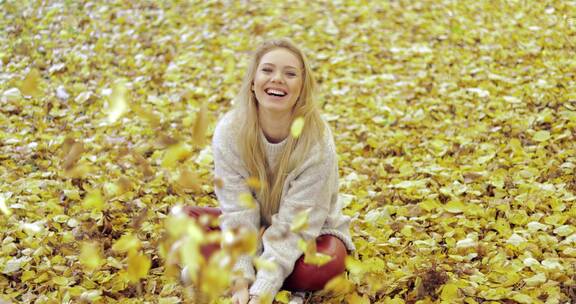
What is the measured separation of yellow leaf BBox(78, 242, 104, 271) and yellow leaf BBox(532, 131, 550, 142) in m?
2.14

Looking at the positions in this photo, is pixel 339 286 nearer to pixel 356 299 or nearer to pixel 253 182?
pixel 356 299

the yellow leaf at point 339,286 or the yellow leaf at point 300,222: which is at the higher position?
the yellow leaf at point 300,222

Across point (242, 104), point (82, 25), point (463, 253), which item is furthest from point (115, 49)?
point (463, 253)

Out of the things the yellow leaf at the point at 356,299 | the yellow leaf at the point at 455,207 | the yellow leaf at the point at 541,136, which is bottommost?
the yellow leaf at the point at 455,207

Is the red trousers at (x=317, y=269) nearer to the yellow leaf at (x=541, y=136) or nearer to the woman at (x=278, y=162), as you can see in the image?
the woman at (x=278, y=162)

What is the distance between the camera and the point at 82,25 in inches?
177

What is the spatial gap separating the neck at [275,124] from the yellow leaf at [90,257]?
2.36ft

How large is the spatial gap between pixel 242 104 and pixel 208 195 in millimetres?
789

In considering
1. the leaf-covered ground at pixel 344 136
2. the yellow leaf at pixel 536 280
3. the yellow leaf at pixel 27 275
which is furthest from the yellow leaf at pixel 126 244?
the yellow leaf at pixel 536 280

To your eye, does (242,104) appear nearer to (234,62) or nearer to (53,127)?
(53,127)

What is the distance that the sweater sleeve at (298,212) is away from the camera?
5.94 ft

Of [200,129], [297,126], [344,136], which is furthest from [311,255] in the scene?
[344,136]

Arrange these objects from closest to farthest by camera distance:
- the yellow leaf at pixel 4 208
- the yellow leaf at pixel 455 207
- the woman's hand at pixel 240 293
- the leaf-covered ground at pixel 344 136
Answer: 1. the woman's hand at pixel 240 293
2. the leaf-covered ground at pixel 344 136
3. the yellow leaf at pixel 4 208
4. the yellow leaf at pixel 455 207

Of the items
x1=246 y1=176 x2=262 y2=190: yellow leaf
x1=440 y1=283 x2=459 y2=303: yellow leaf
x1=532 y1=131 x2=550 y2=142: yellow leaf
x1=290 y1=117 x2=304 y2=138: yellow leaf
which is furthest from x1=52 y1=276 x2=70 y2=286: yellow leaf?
x1=532 y1=131 x2=550 y2=142: yellow leaf
